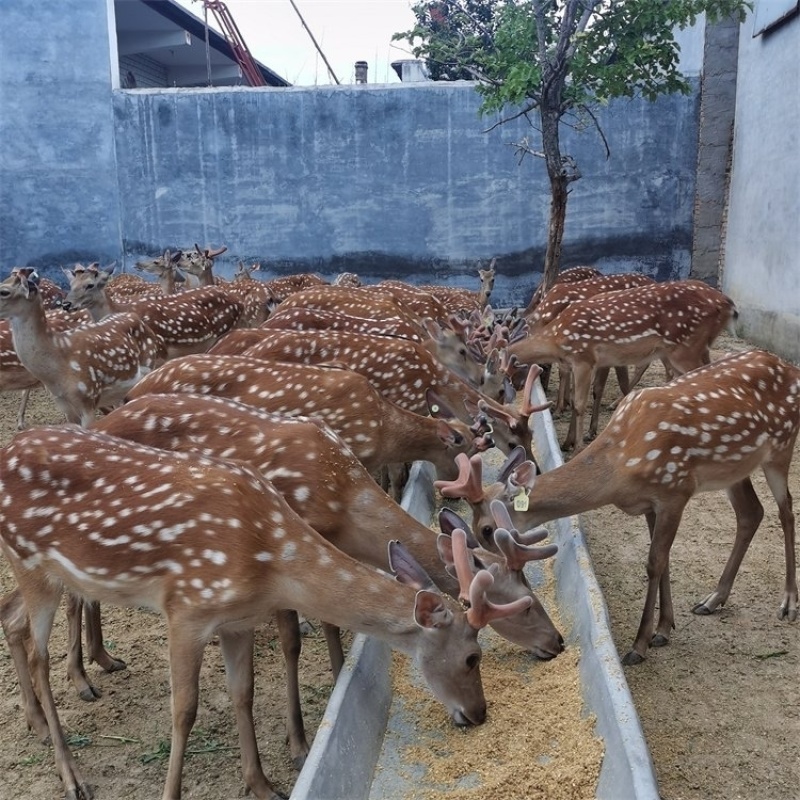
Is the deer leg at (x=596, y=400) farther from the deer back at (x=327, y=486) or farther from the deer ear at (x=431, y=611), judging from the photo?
the deer ear at (x=431, y=611)

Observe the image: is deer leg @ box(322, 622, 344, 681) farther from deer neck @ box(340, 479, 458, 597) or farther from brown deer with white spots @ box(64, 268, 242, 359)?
brown deer with white spots @ box(64, 268, 242, 359)

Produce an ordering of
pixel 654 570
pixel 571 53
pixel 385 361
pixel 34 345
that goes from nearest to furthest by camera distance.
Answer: pixel 654 570, pixel 385 361, pixel 34 345, pixel 571 53

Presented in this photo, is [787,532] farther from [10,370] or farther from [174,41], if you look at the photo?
[174,41]

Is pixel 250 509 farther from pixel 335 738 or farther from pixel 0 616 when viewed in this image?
pixel 0 616

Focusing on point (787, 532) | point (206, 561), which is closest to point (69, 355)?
point (206, 561)

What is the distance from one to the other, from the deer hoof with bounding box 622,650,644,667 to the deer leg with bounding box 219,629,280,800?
1704 millimetres

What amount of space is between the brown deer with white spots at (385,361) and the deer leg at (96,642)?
2284 millimetres

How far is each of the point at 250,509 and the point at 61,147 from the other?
13.8 m

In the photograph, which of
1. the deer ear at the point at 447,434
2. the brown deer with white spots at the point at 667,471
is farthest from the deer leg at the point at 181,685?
the deer ear at the point at 447,434

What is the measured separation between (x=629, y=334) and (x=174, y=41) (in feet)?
47.3

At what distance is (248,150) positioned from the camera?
14617 millimetres

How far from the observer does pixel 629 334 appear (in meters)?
7.19

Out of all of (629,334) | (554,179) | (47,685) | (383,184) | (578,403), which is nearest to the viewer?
(47,685)

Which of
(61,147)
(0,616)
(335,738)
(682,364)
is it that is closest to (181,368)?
(0,616)
